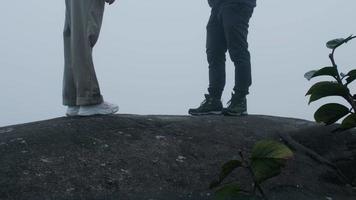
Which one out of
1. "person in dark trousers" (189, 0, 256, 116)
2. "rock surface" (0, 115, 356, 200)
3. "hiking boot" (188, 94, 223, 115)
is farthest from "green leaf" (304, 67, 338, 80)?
"hiking boot" (188, 94, 223, 115)

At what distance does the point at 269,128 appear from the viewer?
365 centimetres

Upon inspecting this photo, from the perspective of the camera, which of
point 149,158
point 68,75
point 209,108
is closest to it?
point 149,158

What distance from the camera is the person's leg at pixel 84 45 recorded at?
3.28 metres

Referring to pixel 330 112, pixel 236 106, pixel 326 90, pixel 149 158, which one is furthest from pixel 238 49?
pixel 326 90

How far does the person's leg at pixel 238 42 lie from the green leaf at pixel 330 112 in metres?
2.64

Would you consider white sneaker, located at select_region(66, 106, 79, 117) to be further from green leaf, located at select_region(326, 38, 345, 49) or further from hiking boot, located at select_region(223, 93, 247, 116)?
green leaf, located at select_region(326, 38, 345, 49)

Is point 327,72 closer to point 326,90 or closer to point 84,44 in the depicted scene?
point 326,90

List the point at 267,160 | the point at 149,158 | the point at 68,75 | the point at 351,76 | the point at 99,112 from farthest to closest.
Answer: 1. the point at 68,75
2. the point at 99,112
3. the point at 149,158
4. the point at 351,76
5. the point at 267,160

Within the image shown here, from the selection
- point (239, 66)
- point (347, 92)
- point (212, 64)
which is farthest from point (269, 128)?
point (347, 92)

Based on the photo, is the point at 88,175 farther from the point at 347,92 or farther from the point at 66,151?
the point at 347,92

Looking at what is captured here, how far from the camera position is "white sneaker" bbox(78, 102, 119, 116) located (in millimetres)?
3387

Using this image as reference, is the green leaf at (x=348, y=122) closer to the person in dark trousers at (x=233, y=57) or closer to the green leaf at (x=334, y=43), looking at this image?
the green leaf at (x=334, y=43)

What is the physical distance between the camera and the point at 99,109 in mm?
3436

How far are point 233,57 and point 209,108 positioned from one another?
49cm
